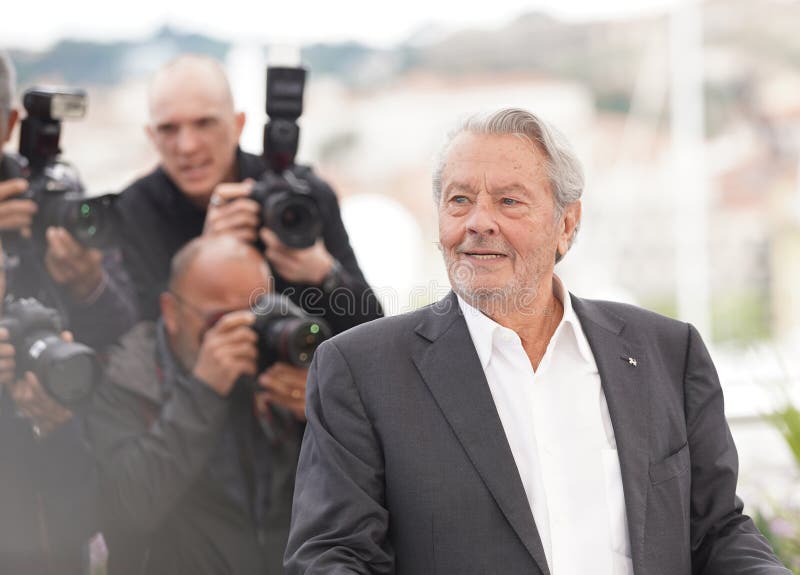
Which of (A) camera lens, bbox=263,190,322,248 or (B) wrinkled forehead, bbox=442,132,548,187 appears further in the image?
(A) camera lens, bbox=263,190,322,248

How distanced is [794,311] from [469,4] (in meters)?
2.07

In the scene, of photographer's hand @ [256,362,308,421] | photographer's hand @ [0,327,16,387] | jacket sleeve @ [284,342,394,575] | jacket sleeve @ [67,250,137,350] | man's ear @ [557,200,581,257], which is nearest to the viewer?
jacket sleeve @ [284,342,394,575]

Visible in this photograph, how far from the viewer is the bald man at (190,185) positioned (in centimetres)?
280

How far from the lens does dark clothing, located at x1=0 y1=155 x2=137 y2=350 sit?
2.59 m

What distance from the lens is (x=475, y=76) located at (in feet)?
13.5

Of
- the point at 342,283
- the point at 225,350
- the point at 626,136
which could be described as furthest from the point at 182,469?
the point at 626,136

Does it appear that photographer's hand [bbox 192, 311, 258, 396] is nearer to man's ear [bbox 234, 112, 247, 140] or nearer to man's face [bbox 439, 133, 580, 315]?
man's ear [bbox 234, 112, 247, 140]

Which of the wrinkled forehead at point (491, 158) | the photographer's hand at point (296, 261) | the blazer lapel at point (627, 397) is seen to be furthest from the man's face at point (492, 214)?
the photographer's hand at point (296, 261)

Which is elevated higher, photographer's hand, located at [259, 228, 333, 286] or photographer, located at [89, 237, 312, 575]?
photographer's hand, located at [259, 228, 333, 286]

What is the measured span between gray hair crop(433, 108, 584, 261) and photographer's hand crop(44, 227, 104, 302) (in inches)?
51.2

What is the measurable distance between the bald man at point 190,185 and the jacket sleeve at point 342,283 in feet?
0.35

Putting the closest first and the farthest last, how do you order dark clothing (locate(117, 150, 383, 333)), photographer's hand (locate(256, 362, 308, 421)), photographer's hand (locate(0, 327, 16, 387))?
photographer's hand (locate(0, 327, 16, 387))
dark clothing (locate(117, 150, 383, 333))
photographer's hand (locate(256, 362, 308, 421))

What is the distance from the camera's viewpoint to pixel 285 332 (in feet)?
9.14

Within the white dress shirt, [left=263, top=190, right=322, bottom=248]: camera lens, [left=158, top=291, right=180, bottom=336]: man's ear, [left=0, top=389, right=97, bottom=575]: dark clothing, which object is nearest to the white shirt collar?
the white dress shirt
